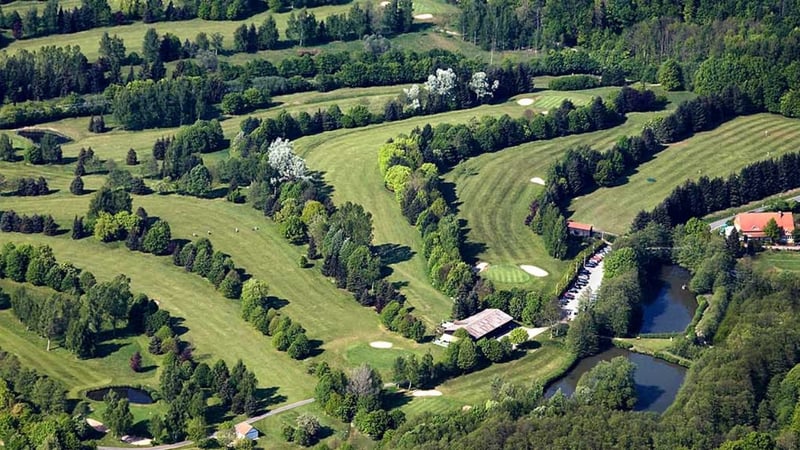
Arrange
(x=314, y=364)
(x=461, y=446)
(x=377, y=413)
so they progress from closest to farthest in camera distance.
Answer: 1. (x=461, y=446)
2. (x=377, y=413)
3. (x=314, y=364)

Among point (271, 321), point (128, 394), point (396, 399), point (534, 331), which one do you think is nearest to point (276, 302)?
point (271, 321)

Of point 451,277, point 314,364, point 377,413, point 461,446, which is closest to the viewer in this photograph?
point 461,446

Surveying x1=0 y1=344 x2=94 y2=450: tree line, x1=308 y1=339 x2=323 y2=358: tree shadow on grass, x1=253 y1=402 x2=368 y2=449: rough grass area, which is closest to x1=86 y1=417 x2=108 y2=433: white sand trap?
x1=0 y1=344 x2=94 y2=450: tree line

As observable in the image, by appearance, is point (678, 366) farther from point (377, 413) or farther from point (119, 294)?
point (119, 294)

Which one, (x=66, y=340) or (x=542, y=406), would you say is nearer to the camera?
(x=542, y=406)

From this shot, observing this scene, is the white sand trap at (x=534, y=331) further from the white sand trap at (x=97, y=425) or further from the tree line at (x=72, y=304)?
the white sand trap at (x=97, y=425)

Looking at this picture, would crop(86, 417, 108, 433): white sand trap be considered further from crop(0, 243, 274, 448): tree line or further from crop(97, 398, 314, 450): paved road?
crop(97, 398, 314, 450): paved road

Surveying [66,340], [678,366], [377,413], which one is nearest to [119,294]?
[66,340]

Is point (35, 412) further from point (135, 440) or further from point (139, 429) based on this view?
point (135, 440)
